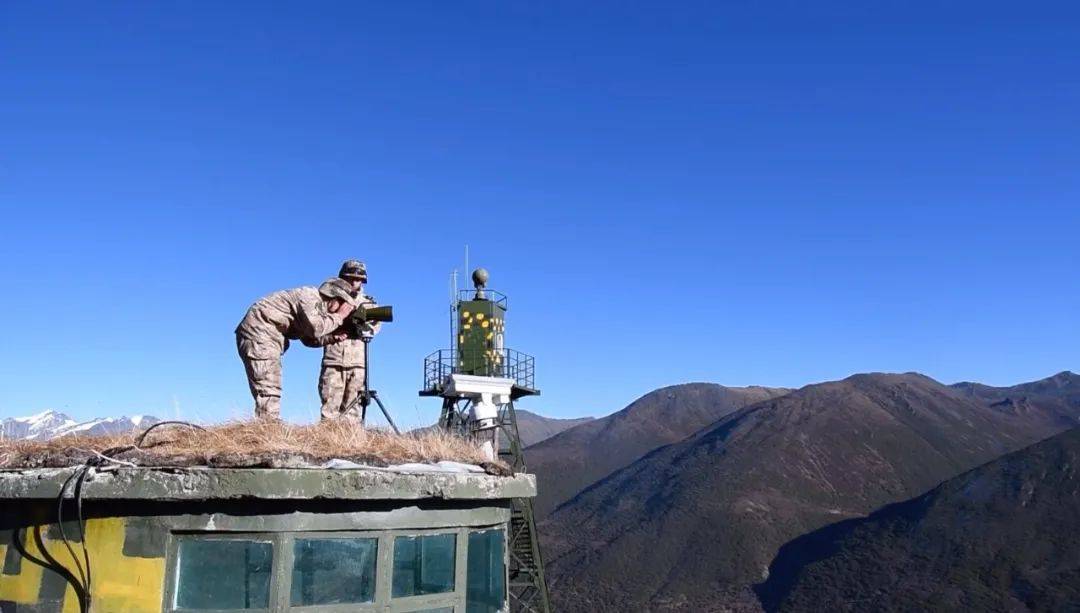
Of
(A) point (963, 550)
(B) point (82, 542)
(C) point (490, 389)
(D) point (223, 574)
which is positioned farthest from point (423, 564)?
(A) point (963, 550)

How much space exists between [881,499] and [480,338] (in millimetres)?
27945

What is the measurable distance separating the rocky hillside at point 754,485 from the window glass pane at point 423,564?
27376 millimetres

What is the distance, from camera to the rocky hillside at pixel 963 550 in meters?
26.4

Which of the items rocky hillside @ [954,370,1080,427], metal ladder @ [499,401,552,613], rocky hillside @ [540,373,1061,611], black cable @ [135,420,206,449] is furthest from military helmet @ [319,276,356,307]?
rocky hillside @ [954,370,1080,427]

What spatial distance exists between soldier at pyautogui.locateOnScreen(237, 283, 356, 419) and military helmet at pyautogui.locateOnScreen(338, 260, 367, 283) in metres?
0.33

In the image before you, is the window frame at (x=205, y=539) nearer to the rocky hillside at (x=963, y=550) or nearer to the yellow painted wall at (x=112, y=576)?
the yellow painted wall at (x=112, y=576)

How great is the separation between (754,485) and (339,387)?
35854 millimetres

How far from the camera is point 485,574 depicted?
4438mm

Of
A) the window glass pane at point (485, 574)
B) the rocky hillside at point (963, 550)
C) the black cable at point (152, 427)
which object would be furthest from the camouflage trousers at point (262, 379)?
the rocky hillside at point (963, 550)

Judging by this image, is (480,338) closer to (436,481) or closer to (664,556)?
(436,481)

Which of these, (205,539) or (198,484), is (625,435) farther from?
(198,484)

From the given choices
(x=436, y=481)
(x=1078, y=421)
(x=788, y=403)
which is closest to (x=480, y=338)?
(x=436, y=481)

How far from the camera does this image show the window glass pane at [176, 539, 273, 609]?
3.57 meters

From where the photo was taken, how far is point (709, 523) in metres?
36.0
